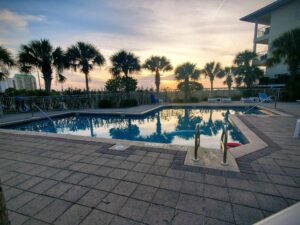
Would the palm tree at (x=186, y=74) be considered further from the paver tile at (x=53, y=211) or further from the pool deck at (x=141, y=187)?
the paver tile at (x=53, y=211)

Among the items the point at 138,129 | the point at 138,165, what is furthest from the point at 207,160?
the point at 138,129

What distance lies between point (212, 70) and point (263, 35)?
25.4ft

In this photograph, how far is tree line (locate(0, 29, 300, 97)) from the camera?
36.2 feet

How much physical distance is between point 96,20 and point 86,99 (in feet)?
23.1

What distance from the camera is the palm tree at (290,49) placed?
1138 centimetres

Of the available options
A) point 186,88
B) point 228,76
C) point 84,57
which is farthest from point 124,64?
point 228,76

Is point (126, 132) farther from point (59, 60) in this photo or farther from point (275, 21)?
point (275, 21)

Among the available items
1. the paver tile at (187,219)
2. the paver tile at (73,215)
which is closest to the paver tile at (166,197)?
the paver tile at (187,219)

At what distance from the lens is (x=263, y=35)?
18609mm

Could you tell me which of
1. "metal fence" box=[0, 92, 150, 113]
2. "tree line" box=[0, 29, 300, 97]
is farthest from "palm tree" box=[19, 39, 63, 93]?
"metal fence" box=[0, 92, 150, 113]

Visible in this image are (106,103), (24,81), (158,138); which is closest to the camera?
(158,138)

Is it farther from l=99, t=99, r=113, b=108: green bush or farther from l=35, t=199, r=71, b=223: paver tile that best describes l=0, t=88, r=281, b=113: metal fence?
l=35, t=199, r=71, b=223: paver tile

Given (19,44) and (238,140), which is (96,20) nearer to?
(19,44)

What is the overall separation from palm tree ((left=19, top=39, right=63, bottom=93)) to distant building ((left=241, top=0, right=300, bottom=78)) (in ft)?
69.4
